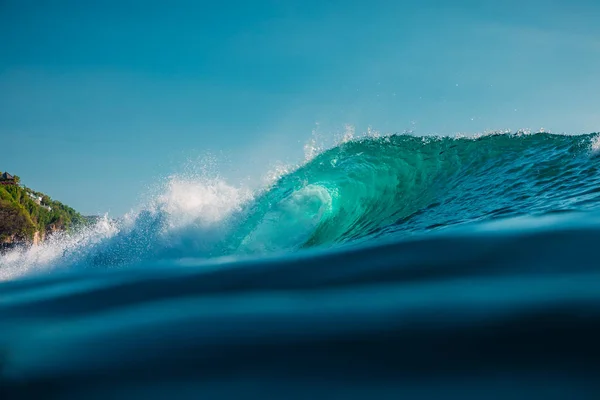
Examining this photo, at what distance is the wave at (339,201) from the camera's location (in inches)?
257

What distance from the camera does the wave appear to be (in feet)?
21.4

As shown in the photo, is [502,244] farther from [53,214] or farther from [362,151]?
[53,214]

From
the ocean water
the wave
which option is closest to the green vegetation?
the wave

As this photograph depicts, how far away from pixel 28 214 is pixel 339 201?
88.8 meters

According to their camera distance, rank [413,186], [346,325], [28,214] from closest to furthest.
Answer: [346,325] → [413,186] → [28,214]

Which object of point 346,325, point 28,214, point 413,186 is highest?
point 28,214

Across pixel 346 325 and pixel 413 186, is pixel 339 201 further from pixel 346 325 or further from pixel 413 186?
pixel 346 325

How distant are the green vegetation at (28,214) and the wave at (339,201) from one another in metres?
72.0

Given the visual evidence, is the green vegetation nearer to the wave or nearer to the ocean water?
the wave

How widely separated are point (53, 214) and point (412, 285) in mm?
120255

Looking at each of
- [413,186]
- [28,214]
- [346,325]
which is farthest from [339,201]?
[28,214]

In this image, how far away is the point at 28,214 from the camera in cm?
8344

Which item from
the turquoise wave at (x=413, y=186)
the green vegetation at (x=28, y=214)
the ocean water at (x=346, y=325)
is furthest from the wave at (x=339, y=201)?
the green vegetation at (x=28, y=214)

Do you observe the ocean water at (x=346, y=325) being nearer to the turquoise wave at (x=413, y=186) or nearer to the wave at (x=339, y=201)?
the turquoise wave at (x=413, y=186)
